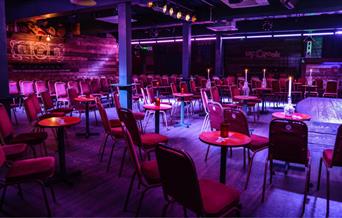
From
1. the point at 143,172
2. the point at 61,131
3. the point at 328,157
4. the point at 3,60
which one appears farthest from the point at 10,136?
the point at 328,157

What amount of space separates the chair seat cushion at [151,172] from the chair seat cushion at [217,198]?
1.40 feet

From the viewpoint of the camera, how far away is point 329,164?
297 cm

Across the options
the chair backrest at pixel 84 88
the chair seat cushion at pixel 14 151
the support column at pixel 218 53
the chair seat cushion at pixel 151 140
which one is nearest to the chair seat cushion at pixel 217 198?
the chair seat cushion at pixel 151 140

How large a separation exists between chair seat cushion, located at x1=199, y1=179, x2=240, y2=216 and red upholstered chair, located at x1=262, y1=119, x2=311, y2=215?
3.52ft

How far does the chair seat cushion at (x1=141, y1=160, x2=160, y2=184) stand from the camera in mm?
2500

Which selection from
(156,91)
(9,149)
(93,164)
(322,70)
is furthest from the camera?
(322,70)

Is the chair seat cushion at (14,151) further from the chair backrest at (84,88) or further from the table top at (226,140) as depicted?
the chair backrest at (84,88)

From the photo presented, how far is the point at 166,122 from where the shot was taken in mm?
6879

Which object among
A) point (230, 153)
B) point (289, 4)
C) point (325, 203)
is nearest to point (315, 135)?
point (230, 153)

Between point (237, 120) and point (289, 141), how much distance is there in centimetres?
81

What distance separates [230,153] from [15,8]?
Result: 8.55 metres

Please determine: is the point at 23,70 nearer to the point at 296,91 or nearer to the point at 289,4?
the point at 289,4

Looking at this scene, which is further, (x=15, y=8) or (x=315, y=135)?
(x=15, y=8)

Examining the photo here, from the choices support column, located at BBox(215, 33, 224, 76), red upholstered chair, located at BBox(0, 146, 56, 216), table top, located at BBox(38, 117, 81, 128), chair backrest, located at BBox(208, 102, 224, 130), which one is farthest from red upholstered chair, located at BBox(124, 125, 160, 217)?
support column, located at BBox(215, 33, 224, 76)
